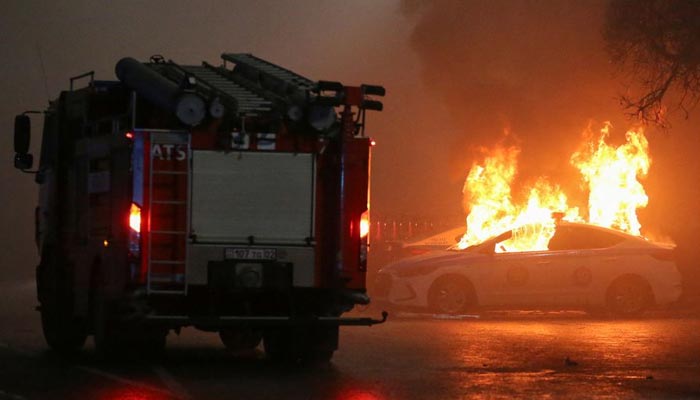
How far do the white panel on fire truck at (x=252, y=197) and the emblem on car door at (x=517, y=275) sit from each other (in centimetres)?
840

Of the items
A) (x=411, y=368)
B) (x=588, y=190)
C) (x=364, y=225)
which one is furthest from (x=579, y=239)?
(x=364, y=225)

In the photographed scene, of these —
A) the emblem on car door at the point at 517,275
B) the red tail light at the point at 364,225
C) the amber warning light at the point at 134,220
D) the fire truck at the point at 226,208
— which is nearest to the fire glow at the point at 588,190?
the emblem on car door at the point at 517,275

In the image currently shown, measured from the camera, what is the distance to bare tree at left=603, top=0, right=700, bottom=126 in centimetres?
2167

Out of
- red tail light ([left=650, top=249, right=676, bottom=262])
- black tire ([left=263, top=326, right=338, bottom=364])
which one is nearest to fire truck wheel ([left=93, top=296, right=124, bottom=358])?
black tire ([left=263, top=326, right=338, bottom=364])

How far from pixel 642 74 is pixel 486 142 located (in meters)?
3.68

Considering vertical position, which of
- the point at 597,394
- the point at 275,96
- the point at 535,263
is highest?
the point at 275,96

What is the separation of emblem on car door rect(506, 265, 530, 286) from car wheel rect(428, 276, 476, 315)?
595 mm

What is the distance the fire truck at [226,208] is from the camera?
1292 cm

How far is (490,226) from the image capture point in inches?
992

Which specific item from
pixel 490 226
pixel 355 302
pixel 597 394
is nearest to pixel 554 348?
pixel 355 302

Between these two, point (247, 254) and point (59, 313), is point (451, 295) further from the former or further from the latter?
point (247, 254)

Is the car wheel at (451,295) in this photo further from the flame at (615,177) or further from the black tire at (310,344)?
the black tire at (310,344)

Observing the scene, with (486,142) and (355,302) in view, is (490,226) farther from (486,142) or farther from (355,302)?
(355,302)

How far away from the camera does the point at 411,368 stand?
13617 mm
